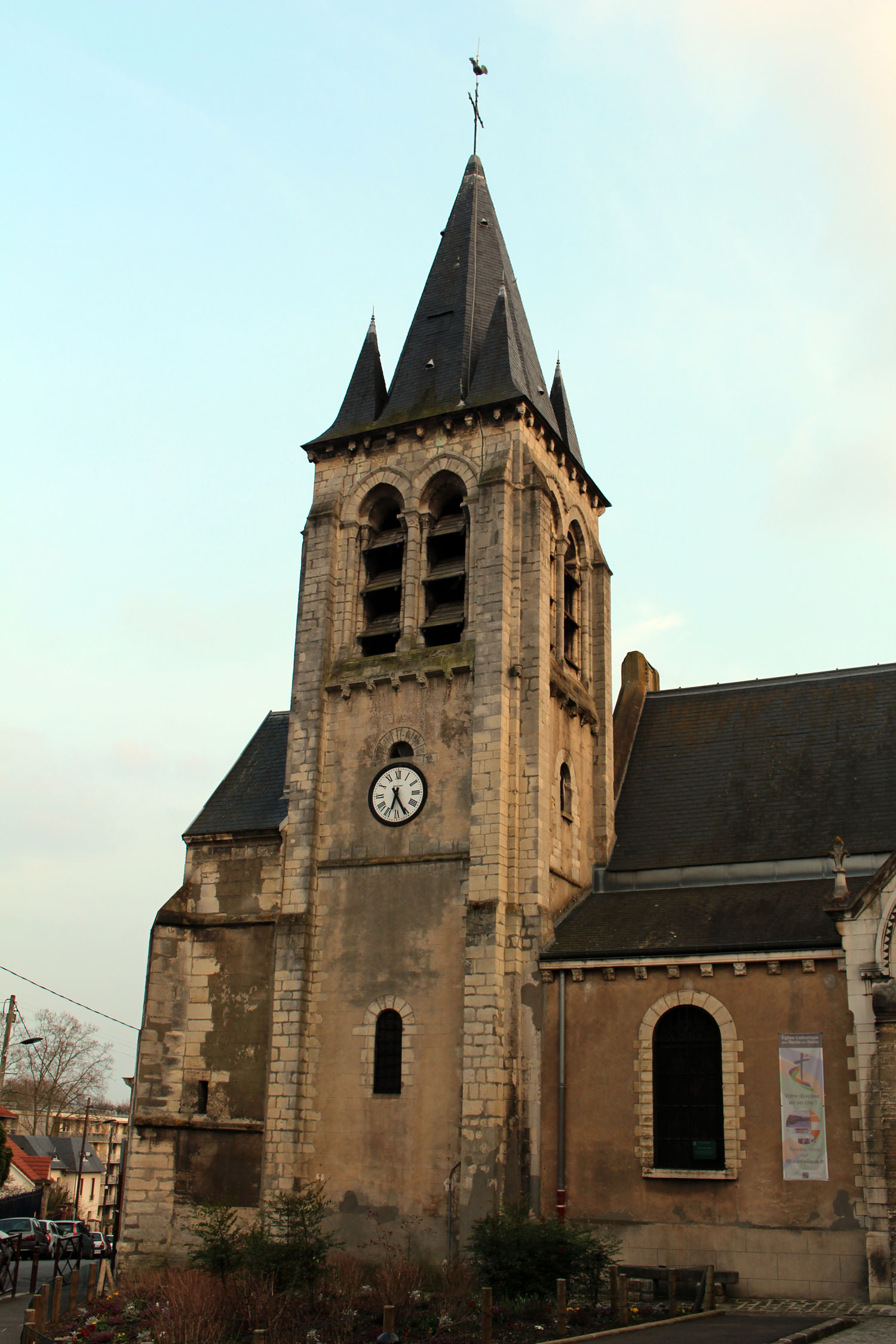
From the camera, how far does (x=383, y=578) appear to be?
24.5 m

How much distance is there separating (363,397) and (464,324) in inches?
106

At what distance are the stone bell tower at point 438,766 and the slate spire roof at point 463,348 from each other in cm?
8

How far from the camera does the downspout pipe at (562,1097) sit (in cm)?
1877

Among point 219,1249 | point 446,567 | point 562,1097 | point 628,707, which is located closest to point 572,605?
point 628,707

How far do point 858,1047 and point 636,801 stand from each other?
7.93 metres

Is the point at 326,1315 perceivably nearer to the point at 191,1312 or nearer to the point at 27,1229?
the point at 191,1312

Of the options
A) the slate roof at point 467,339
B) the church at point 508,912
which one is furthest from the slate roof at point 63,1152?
the slate roof at point 467,339

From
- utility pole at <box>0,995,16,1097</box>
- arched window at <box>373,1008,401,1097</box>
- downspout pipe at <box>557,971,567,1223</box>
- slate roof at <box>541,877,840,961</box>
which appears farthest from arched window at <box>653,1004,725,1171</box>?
utility pole at <box>0,995,16,1097</box>

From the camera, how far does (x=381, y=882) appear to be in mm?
21625

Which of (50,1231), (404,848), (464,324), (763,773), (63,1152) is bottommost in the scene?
(50,1231)

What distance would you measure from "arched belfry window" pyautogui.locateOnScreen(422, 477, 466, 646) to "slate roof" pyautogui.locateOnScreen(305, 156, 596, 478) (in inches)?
70.2

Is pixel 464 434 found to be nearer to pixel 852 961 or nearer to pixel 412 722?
pixel 412 722

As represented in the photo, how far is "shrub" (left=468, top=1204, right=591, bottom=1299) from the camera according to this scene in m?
16.0

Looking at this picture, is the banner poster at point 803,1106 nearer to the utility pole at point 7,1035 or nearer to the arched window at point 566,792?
the arched window at point 566,792
